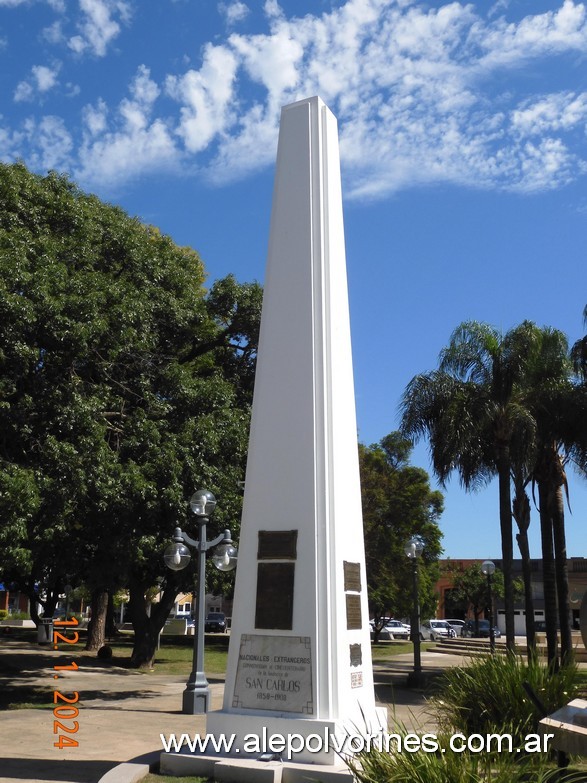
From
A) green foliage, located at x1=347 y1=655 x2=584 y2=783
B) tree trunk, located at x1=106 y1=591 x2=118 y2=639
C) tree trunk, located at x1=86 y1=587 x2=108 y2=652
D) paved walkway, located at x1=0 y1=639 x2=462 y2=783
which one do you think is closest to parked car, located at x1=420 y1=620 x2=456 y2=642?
tree trunk, located at x1=106 y1=591 x2=118 y2=639

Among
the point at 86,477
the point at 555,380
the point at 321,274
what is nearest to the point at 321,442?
the point at 321,274

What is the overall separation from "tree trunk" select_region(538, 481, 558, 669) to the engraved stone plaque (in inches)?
560

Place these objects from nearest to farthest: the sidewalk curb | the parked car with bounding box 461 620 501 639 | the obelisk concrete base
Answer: the obelisk concrete base → the sidewalk curb → the parked car with bounding box 461 620 501 639

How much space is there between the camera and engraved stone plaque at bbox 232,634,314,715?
8906 mm

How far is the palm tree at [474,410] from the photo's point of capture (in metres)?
23.0

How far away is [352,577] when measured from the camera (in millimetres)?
9719

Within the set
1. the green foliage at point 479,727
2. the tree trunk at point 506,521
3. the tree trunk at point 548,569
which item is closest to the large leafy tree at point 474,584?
the tree trunk at point 548,569

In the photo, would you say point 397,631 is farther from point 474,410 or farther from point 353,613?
point 353,613

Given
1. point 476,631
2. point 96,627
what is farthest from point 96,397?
point 476,631

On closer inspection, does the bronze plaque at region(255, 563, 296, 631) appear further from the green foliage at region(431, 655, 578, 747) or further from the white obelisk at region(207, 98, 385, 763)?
the green foliage at region(431, 655, 578, 747)

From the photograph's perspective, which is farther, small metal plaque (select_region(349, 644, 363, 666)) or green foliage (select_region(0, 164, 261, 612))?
green foliage (select_region(0, 164, 261, 612))

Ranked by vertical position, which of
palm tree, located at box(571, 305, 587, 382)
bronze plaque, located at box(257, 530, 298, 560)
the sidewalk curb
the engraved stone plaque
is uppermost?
palm tree, located at box(571, 305, 587, 382)

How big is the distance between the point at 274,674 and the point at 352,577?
1452 mm
